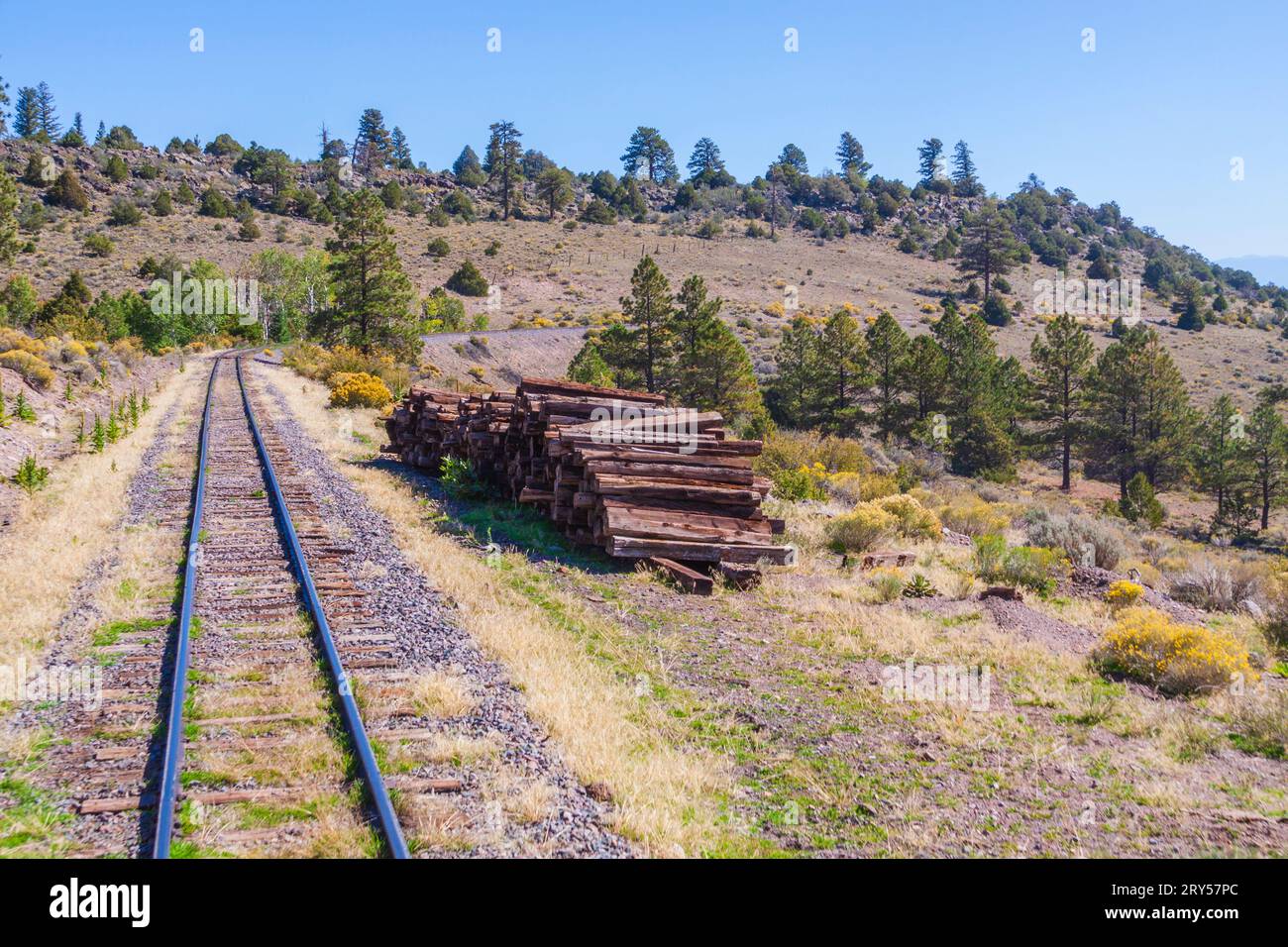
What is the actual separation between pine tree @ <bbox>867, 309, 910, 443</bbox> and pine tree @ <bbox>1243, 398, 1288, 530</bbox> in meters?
17.0

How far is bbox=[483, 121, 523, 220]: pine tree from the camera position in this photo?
118 meters

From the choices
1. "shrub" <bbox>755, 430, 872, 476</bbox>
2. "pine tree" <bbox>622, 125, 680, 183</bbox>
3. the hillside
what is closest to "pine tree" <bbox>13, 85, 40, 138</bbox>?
the hillside

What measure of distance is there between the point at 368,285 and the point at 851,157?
5854 inches

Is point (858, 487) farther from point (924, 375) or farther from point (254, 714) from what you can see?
point (924, 375)

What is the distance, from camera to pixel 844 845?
5.26m

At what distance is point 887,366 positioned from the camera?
4500 cm

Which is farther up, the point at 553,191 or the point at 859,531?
the point at 553,191

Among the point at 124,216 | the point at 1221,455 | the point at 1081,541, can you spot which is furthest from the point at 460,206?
the point at 1081,541

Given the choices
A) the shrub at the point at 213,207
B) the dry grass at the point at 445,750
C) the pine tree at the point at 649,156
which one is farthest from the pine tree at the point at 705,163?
the dry grass at the point at 445,750

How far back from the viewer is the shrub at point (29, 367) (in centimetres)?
2238

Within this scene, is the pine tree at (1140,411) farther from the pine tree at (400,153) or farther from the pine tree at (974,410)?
the pine tree at (400,153)
